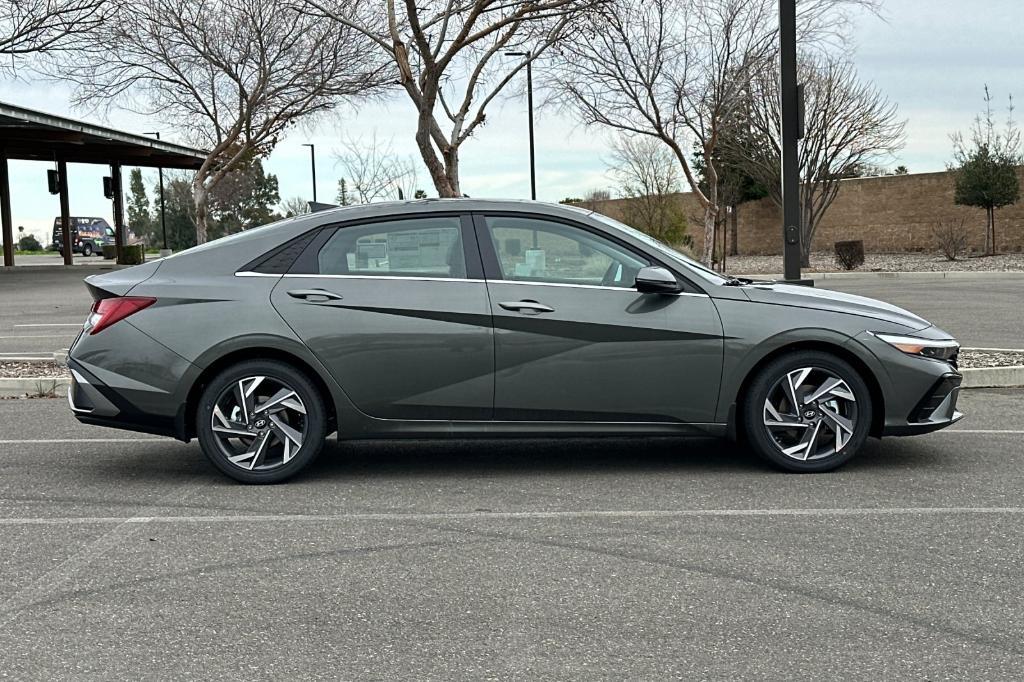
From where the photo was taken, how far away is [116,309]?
6660 millimetres

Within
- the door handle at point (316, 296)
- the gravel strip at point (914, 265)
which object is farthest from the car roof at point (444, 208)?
the gravel strip at point (914, 265)

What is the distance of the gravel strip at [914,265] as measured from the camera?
32938mm

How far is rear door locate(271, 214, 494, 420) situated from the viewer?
6.57 metres

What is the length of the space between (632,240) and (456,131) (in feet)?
35.8

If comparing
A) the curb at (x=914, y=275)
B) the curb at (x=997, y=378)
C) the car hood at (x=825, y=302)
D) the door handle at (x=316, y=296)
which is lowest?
→ the curb at (x=997, y=378)

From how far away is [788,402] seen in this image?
6.68 metres

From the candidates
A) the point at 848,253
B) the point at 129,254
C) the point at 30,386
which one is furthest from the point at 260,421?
the point at 129,254

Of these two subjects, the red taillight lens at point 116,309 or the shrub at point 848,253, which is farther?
the shrub at point 848,253

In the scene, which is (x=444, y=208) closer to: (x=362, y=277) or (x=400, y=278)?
(x=400, y=278)

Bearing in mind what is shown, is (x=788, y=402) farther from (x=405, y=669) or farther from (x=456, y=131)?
(x=456, y=131)

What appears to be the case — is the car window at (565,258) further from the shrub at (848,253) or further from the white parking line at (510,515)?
the shrub at (848,253)

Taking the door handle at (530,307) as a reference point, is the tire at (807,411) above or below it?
below

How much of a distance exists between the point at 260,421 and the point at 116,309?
1.06 m

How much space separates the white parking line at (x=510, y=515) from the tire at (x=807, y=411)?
84cm
